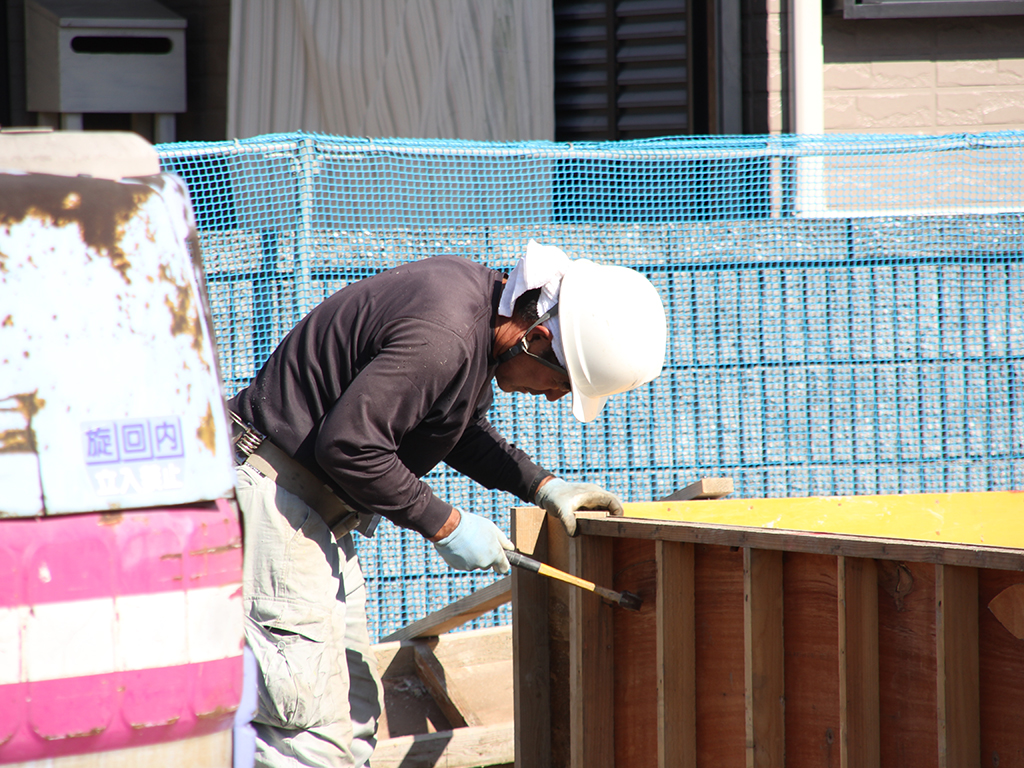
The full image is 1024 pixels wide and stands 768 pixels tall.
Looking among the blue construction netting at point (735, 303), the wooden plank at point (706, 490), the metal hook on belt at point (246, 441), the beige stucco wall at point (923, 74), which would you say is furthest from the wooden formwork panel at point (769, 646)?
the beige stucco wall at point (923, 74)

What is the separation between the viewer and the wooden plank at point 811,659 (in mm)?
2807

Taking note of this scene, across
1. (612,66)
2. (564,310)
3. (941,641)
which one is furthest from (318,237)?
(941,641)

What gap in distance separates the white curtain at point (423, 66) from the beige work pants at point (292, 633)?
4013 millimetres

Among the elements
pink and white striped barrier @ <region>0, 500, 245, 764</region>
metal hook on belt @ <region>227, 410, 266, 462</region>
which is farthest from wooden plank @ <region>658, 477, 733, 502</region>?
pink and white striped barrier @ <region>0, 500, 245, 764</region>

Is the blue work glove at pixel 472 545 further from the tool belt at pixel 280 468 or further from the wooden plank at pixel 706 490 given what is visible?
the wooden plank at pixel 706 490

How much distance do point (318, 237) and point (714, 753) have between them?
9.87ft

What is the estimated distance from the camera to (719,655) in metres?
3.11

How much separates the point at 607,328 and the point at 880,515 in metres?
1.40

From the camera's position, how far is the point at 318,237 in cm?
489

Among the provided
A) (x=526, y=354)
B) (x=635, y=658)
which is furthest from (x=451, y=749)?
(x=526, y=354)

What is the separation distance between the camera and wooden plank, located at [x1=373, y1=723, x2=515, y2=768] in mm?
3930

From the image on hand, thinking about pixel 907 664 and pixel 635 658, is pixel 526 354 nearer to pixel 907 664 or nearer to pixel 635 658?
pixel 635 658

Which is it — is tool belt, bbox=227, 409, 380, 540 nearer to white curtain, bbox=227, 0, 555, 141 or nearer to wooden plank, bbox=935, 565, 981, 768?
wooden plank, bbox=935, 565, 981, 768

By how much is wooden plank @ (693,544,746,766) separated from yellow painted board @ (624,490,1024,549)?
442 mm
